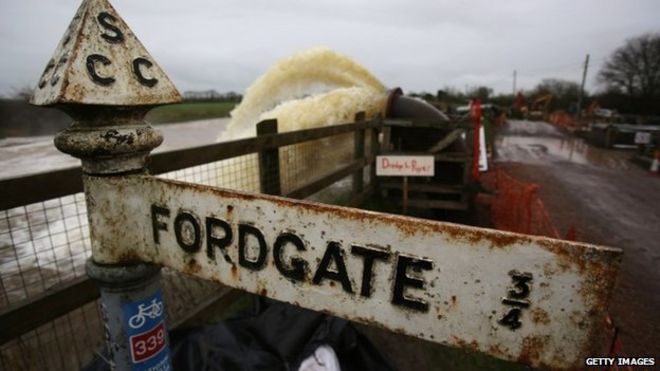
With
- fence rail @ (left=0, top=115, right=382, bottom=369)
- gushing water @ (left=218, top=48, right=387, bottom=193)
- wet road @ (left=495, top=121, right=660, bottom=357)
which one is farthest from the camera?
gushing water @ (left=218, top=48, right=387, bottom=193)

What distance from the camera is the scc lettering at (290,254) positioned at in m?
0.73

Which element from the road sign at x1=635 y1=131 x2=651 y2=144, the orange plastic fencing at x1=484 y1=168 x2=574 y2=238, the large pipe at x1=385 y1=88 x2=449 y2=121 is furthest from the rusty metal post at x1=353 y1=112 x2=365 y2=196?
the road sign at x1=635 y1=131 x2=651 y2=144

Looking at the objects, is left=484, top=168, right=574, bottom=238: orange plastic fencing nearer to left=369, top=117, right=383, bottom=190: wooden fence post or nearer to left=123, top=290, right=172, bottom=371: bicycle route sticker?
left=369, top=117, right=383, bottom=190: wooden fence post

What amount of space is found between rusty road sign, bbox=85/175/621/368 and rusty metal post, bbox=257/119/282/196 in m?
2.07

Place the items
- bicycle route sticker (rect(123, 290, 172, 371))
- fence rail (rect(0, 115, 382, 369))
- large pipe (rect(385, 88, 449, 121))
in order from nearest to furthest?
bicycle route sticker (rect(123, 290, 172, 371)), fence rail (rect(0, 115, 382, 369)), large pipe (rect(385, 88, 449, 121))

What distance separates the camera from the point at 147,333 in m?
1.05

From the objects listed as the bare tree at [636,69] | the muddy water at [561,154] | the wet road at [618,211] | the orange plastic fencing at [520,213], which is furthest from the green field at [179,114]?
the bare tree at [636,69]

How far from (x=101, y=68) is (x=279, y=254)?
22.8 inches

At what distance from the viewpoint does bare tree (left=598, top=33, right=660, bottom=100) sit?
46.2 m

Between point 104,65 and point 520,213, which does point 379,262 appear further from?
point 520,213

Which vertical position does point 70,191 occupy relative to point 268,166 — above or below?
above

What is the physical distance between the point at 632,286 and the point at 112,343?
5338 millimetres

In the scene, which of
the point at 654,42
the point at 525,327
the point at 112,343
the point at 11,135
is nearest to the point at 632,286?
the point at 525,327

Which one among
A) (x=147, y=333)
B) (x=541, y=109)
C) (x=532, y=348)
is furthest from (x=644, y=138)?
(x=541, y=109)
